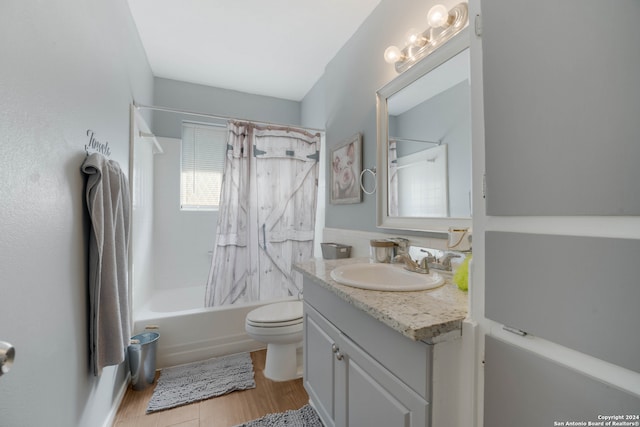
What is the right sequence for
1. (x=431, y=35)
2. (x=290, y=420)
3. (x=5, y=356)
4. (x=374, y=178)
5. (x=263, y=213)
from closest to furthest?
(x=5, y=356)
(x=431, y=35)
(x=290, y=420)
(x=374, y=178)
(x=263, y=213)

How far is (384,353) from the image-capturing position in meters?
0.86

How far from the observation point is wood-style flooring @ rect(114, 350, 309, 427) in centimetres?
151

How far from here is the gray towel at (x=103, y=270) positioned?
1148 mm

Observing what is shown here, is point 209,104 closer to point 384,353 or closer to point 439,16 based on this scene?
point 439,16

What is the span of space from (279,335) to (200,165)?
214cm

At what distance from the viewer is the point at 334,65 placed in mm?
2330

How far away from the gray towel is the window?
1772 millimetres

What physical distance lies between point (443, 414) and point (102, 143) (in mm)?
1812

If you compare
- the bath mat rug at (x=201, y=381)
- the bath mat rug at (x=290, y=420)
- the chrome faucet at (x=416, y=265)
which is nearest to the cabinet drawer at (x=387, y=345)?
the chrome faucet at (x=416, y=265)

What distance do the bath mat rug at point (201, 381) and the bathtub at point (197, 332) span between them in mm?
67

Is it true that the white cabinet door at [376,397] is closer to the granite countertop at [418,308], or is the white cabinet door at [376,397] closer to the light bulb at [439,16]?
the granite countertop at [418,308]

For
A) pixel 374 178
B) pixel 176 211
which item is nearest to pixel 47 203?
pixel 374 178

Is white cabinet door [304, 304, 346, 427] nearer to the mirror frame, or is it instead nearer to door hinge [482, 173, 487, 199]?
the mirror frame

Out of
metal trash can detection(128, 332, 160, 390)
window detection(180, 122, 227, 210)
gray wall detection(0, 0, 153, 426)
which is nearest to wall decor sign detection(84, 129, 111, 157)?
gray wall detection(0, 0, 153, 426)
